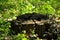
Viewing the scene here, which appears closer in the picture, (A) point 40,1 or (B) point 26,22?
(B) point 26,22

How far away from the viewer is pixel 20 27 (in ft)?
22.9

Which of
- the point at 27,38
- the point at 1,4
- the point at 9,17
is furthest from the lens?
the point at 1,4

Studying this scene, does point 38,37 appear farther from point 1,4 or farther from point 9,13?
point 1,4

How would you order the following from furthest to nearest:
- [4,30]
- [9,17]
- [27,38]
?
[9,17] → [4,30] → [27,38]

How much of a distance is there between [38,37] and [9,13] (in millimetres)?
2138

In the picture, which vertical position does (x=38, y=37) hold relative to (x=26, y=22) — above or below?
below

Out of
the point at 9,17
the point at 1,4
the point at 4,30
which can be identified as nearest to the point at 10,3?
the point at 1,4

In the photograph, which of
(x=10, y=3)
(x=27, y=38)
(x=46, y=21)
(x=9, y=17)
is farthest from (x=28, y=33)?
(x=10, y=3)

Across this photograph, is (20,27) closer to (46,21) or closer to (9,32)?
(9,32)

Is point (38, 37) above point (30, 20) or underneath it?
underneath

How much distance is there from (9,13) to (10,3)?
81cm

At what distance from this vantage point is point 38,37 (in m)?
6.94

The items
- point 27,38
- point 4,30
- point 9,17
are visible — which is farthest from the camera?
point 9,17

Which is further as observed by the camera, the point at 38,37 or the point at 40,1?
the point at 40,1
